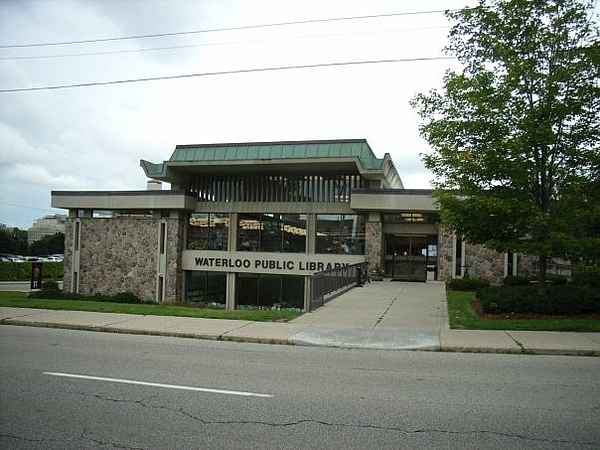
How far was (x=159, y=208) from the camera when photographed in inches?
1331

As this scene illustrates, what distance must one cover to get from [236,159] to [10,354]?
23597 millimetres

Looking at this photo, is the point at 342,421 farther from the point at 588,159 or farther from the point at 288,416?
the point at 588,159

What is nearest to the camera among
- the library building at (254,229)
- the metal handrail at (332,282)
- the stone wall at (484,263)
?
the metal handrail at (332,282)

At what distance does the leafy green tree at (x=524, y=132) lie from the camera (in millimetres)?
13531

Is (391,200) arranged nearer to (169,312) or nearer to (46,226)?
(169,312)

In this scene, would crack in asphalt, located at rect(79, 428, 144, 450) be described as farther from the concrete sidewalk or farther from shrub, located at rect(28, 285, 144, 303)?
shrub, located at rect(28, 285, 144, 303)

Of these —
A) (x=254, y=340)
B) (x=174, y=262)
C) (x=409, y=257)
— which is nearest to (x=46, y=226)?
(x=174, y=262)

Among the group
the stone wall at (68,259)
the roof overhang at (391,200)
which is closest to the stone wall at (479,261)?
the roof overhang at (391,200)

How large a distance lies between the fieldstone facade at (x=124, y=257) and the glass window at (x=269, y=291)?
172 inches

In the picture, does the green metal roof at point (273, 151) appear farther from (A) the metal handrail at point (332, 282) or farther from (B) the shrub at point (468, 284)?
(B) the shrub at point (468, 284)

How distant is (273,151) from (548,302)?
2062 centimetres

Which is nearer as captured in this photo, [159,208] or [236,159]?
[236,159]

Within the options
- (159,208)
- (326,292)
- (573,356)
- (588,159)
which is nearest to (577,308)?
(588,159)

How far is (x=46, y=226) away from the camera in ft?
584
